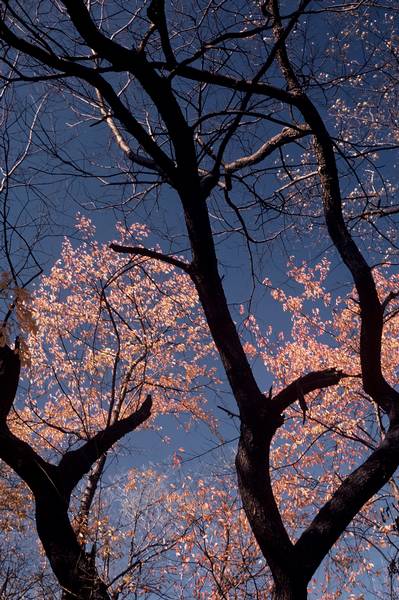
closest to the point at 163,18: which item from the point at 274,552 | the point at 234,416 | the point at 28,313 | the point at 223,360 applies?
the point at 28,313

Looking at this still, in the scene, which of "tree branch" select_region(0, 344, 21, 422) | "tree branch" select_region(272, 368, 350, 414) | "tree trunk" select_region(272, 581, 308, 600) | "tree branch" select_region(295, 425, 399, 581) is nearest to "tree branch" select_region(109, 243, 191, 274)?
"tree branch" select_region(272, 368, 350, 414)

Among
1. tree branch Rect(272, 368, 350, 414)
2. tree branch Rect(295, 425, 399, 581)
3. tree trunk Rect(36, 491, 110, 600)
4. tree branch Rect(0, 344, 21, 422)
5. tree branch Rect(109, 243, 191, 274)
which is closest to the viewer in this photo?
tree branch Rect(295, 425, 399, 581)

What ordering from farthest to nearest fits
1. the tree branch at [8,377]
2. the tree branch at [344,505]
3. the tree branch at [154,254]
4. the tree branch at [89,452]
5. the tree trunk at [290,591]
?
the tree branch at [8,377]
the tree branch at [89,452]
the tree branch at [154,254]
the tree branch at [344,505]
the tree trunk at [290,591]

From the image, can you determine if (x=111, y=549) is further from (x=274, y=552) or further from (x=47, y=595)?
(x=274, y=552)

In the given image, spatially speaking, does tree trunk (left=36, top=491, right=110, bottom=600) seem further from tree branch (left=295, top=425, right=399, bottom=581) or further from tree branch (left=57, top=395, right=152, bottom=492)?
tree branch (left=295, top=425, right=399, bottom=581)

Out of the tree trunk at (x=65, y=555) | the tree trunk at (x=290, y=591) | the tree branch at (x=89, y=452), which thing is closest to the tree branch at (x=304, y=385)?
the tree trunk at (x=290, y=591)

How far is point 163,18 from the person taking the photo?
3.98m

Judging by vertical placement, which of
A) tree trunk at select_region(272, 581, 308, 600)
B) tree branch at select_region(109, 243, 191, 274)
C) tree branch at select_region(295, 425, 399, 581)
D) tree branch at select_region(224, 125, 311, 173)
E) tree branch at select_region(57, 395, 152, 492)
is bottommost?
tree trunk at select_region(272, 581, 308, 600)

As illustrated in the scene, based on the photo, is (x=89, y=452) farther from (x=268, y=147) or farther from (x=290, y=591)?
(x=268, y=147)

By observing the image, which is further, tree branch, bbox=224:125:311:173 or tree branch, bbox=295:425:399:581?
tree branch, bbox=224:125:311:173

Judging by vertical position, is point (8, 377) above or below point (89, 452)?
above

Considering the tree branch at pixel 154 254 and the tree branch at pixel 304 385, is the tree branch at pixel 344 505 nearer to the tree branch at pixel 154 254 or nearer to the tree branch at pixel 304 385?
the tree branch at pixel 304 385

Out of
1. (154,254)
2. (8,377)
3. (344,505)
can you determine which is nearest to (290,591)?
(344,505)

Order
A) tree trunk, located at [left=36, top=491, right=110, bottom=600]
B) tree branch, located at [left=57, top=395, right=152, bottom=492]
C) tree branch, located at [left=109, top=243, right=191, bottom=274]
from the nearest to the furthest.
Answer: tree trunk, located at [left=36, top=491, right=110, bottom=600] < tree branch, located at [left=109, top=243, right=191, bottom=274] < tree branch, located at [left=57, top=395, right=152, bottom=492]
